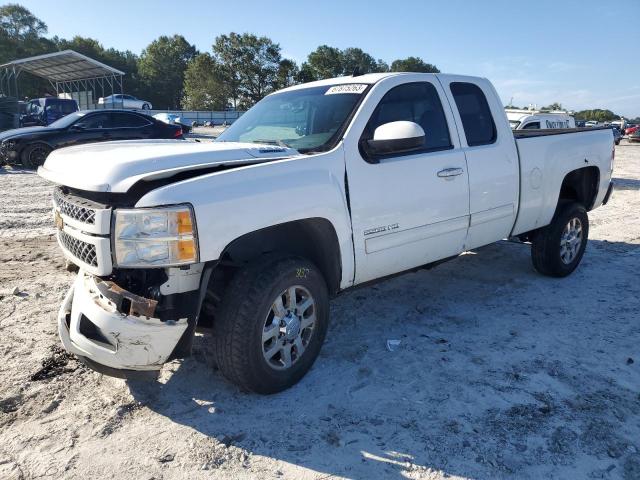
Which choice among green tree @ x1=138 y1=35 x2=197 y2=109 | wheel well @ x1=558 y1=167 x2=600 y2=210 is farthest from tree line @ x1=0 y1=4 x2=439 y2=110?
wheel well @ x1=558 y1=167 x2=600 y2=210

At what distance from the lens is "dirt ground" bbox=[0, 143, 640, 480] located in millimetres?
2631

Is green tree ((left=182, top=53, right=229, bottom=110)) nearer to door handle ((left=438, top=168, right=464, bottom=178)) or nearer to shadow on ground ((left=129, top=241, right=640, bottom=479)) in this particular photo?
shadow on ground ((left=129, top=241, right=640, bottom=479))

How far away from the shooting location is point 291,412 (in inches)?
121

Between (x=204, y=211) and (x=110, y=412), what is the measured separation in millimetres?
1380

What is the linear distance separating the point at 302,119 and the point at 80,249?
6.20ft

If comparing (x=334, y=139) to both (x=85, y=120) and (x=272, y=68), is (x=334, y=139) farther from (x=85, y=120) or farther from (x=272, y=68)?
(x=272, y=68)

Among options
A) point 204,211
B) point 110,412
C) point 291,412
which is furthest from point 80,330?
point 291,412

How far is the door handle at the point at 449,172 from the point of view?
400 cm

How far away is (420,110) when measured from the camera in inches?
163

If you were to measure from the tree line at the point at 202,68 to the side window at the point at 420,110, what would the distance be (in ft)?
219

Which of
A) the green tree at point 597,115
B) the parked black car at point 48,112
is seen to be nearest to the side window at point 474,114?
the parked black car at point 48,112

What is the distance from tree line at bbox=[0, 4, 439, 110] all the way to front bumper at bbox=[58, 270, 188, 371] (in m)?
68.3

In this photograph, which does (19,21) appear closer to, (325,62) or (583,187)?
(325,62)

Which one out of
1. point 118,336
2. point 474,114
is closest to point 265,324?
point 118,336
